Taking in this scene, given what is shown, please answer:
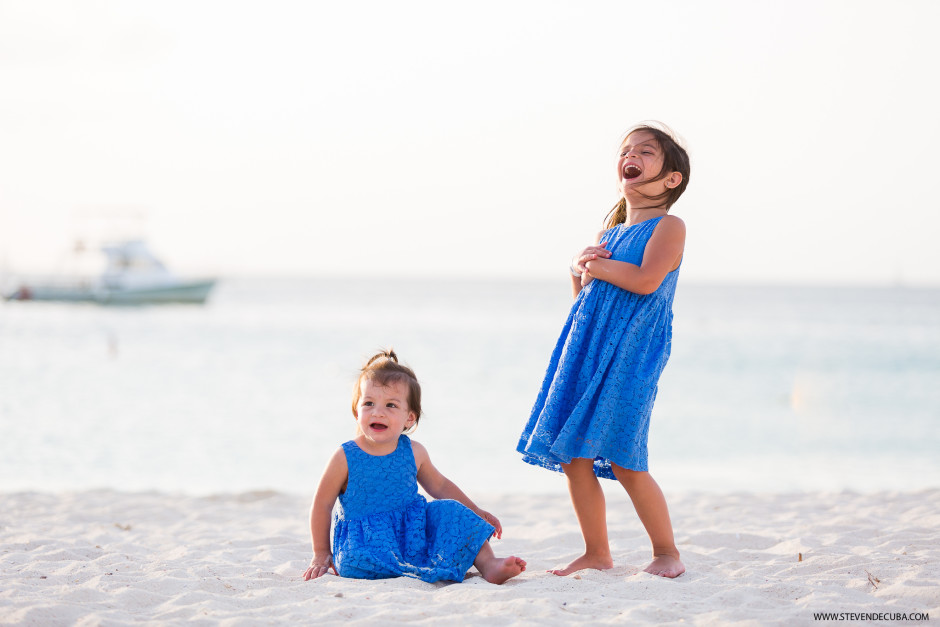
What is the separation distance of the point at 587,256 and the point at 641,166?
14.8 inches

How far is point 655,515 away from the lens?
9.52 feet

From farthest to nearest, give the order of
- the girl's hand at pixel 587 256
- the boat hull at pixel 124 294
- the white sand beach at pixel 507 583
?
the boat hull at pixel 124 294, the girl's hand at pixel 587 256, the white sand beach at pixel 507 583

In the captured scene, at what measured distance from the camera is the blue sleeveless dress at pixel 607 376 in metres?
2.79

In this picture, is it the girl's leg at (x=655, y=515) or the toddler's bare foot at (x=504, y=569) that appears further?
the girl's leg at (x=655, y=515)

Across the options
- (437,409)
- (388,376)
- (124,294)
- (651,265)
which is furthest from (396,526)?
(124,294)

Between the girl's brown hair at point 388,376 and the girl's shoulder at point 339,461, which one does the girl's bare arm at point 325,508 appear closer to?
the girl's shoulder at point 339,461

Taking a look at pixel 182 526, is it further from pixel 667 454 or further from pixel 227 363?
pixel 227 363

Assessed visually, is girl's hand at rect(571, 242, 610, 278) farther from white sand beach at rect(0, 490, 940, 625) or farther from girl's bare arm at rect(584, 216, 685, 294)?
white sand beach at rect(0, 490, 940, 625)

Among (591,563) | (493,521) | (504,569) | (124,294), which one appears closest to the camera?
(504,569)

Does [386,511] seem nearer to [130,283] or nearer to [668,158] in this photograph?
[668,158]

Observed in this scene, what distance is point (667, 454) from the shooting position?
306 inches

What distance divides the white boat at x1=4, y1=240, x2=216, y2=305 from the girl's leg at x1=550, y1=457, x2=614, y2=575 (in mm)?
33418

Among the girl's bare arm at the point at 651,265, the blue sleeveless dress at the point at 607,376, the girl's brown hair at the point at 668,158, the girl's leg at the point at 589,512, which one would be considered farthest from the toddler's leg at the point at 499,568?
the girl's brown hair at the point at 668,158

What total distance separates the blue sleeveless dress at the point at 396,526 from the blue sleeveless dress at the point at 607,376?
370 millimetres
